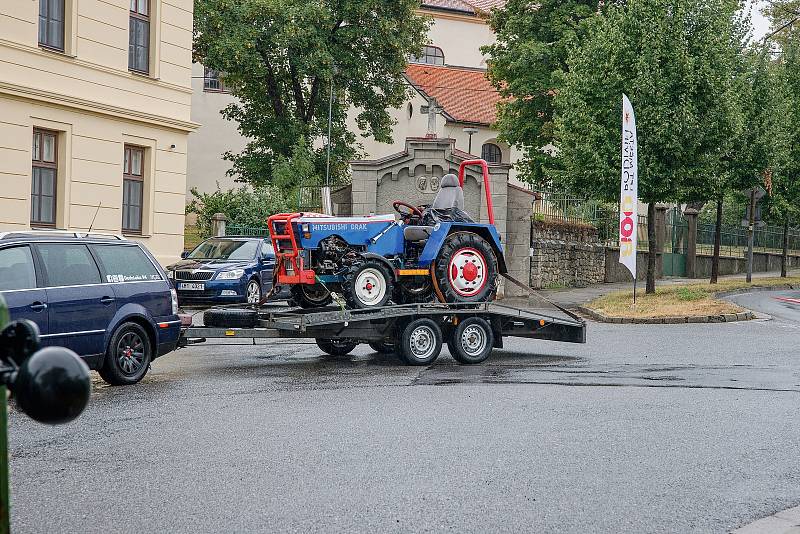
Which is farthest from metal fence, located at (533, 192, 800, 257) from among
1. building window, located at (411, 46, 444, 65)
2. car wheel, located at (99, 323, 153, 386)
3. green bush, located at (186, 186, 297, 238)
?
car wheel, located at (99, 323, 153, 386)

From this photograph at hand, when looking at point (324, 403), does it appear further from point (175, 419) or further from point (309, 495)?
point (309, 495)

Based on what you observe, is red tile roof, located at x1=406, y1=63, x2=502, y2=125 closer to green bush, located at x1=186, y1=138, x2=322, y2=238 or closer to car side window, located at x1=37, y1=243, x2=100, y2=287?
green bush, located at x1=186, y1=138, x2=322, y2=238

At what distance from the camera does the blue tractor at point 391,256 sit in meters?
14.1

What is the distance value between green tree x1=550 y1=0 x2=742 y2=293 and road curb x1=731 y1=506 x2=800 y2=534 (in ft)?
68.7

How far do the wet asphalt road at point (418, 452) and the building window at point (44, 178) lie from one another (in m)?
10.1

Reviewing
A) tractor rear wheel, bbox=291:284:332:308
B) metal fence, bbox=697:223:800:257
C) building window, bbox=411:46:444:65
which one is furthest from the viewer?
building window, bbox=411:46:444:65

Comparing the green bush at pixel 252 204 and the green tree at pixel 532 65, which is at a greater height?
the green tree at pixel 532 65

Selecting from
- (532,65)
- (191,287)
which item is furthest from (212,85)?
(191,287)

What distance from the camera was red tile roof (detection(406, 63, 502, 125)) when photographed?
5306 cm

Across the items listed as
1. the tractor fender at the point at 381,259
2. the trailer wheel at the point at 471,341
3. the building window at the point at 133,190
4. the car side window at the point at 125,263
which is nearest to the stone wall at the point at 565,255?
the building window at the point at 133,190

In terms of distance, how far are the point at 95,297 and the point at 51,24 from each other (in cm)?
1325

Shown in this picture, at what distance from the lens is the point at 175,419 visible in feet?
31.4

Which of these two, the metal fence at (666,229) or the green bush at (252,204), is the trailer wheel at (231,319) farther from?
the metal fence at (666,229)

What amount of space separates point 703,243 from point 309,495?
122ft
